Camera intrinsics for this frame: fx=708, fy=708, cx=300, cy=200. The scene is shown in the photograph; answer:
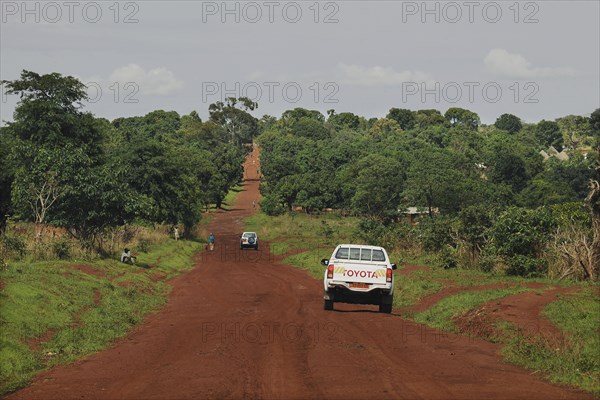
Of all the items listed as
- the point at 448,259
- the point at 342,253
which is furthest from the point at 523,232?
the point at 342,253

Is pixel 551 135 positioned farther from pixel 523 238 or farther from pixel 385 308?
pixel 385 308

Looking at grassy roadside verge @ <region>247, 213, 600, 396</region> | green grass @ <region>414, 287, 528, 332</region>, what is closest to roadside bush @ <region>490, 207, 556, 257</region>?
grassy roadside verge @ <region>247, 213, 600, 396</region>

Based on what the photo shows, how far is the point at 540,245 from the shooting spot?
29141 mm

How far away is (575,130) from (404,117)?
44.3 metres

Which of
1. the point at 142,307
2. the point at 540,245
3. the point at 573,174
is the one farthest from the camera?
the point at 573,174

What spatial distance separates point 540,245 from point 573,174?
6373 cm

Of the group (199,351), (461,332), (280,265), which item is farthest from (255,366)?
(280,265)

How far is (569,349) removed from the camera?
14664 mm

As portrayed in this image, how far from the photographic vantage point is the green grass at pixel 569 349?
1283 centimetres

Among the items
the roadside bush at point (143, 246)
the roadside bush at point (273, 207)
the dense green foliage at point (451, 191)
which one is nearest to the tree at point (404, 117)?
the dense green foliage at point (451, 191)

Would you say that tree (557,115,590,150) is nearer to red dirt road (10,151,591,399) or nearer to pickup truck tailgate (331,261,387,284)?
pickup truck tailgate (331,261,387,284)

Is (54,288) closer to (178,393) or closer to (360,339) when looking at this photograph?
(360,339)

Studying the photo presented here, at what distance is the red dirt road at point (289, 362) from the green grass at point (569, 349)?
17.9 inches

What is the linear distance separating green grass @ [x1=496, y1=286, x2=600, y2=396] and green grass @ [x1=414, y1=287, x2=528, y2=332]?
2.63m
